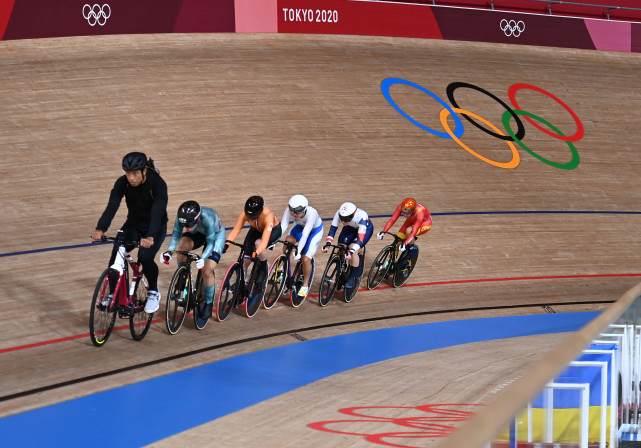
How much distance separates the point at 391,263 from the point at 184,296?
2.68 meters

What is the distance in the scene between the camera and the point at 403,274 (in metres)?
8.20

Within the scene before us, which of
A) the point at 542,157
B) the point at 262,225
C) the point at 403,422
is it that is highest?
the point at 542,157

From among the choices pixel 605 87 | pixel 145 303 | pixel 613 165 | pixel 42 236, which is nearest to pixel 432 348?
pixel 145 303

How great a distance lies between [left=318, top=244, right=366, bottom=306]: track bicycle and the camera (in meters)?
7.37

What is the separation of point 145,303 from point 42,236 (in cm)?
241

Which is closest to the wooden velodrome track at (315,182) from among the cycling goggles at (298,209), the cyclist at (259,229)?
the cyclist at (259,229)

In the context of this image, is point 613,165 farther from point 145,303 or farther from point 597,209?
point 145,303

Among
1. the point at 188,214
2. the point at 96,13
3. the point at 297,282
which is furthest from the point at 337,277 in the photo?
the point at 96,13

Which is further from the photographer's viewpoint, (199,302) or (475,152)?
(475,152)

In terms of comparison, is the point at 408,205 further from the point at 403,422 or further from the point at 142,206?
the point at 403,422

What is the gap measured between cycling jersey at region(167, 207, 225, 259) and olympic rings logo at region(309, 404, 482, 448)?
1810 millimetres

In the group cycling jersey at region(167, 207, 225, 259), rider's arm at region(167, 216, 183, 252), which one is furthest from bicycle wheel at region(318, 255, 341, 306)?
rider's arm at region(167, 216, 183, 252)

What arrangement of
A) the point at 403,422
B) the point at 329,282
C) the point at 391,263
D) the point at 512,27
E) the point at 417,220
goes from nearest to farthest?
the point at 403,422 < the point at 329,282 < the point at 417,220 < the point at 391,263 < the point at 512,27

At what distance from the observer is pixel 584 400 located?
2.25 m
